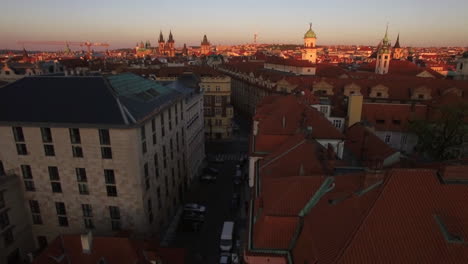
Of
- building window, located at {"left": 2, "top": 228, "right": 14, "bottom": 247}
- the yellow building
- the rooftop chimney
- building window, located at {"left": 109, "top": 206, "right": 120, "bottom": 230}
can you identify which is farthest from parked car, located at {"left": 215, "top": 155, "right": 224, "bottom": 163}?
the rooftop chimney

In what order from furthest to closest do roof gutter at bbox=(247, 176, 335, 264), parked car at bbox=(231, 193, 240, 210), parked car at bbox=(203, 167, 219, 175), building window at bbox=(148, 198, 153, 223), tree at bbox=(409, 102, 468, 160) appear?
parked car at bbox=(203, 167, 219, 175), parked car at bbox=(231, 193, 240, 210), tree at bbox=(409, 102, 468, 160), building window at bbox=(148, 198, 153, 223), roof gutter at bbox=(247, 176, 335, 264)

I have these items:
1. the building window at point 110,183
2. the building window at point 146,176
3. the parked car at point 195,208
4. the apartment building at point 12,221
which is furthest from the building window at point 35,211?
the parked car at point 195,208

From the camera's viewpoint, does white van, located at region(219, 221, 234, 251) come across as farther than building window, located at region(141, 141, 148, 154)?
Yes

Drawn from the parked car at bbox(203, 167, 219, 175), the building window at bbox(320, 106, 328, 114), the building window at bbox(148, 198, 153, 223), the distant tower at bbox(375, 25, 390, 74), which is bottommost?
the parked car at bbox(203, 167, 219, 175)

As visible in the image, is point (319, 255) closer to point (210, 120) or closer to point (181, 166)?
point (181, 166)

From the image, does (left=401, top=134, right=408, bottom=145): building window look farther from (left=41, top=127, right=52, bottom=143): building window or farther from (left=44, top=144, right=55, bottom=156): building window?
(left=41, top=127, right=52, bottom=143): building window

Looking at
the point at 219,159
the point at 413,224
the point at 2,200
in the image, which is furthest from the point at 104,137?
the point at 219,159

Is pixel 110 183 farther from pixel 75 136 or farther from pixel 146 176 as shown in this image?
pixel 75 136
